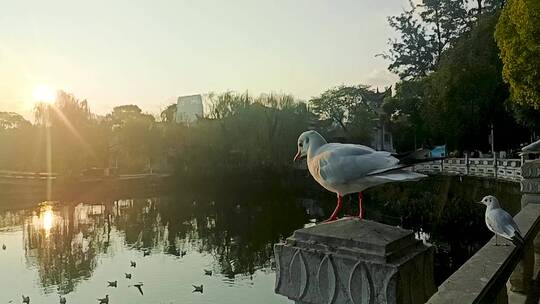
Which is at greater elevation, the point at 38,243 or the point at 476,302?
the point at 476,302

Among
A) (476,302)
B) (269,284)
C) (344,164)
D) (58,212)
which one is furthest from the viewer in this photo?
(58,212)

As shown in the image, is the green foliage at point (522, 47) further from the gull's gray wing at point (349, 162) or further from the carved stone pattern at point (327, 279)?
the carved stone pattern at point (327, 279)

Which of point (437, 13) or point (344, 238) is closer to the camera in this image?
point (344, 238)

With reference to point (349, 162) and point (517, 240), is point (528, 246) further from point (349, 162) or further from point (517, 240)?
point (349, 162)

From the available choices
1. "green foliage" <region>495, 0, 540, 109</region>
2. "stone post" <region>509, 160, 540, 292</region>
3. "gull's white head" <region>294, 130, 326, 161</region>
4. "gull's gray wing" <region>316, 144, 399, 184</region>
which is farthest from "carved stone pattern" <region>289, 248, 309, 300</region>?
"green foliage" <region>495, 0, 540, 109</region>

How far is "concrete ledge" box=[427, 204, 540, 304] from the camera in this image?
159 cm

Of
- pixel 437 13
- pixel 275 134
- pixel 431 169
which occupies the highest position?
pixel 437 13

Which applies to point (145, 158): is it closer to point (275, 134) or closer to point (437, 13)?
point (275, 134)

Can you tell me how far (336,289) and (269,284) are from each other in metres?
12.2

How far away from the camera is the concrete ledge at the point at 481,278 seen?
5.21ft

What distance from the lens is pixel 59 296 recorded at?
12.2m

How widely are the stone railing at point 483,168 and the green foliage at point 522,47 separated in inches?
95.8

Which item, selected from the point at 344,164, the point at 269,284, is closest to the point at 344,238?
the point at 344,164

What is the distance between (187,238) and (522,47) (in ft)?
42.5
